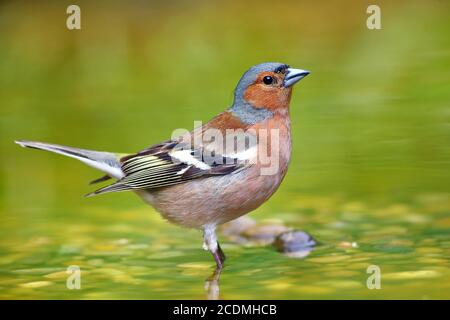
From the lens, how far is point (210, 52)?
984 cm

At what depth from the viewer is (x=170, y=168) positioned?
18.6 ft

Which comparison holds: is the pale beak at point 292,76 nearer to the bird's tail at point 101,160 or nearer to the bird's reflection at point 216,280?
the bird's reflection at point 216,280

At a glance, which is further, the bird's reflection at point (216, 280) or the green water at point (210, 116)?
the green water at point (210, 116)

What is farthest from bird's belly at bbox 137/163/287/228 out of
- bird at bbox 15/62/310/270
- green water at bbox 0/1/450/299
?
Answer: green water at bbox 0/1/450/299

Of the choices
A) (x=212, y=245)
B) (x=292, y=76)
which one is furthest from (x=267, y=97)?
(x=212, y=245)

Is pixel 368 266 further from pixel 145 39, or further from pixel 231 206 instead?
pixel 145 39

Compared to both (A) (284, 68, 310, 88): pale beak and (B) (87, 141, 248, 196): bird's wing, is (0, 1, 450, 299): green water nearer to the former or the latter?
(B) (87, 141, 248, 196): bird's wing

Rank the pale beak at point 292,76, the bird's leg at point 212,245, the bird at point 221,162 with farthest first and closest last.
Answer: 1. the pale beak at point 292,76
2. the bird at point 221,162
3. the bird's leg at point 212,245

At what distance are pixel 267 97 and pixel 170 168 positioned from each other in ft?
2.50

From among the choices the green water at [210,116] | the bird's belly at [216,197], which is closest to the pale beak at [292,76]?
the bird's belly at [216,197]

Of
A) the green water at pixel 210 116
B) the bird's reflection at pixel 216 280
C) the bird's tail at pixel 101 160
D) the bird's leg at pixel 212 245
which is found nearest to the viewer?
the bird's reflection at pixel 216 280

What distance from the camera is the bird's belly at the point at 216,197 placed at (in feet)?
17.9

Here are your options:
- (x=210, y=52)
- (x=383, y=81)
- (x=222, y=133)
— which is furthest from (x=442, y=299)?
(x=210, y=52)

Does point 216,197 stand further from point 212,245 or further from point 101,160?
point 101,160
